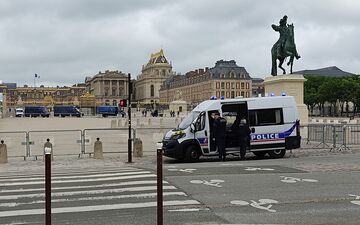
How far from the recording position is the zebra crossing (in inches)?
394

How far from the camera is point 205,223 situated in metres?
8.52

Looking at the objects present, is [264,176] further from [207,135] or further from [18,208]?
[18,208]

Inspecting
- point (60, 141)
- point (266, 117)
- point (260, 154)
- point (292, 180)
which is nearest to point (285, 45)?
point (260, 154)

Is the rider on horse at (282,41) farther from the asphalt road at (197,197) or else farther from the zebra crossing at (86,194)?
the zebra crossing at (86,194)

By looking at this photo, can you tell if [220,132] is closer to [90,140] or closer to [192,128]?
[192,128]

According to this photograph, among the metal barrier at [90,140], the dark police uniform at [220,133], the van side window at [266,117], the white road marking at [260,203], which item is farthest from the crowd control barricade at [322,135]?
the white road marking at [260,203]

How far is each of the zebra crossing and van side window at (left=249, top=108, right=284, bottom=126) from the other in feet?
22.9

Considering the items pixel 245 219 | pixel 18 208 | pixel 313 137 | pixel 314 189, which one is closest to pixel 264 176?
pixel 314 189

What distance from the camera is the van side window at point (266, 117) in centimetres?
2080

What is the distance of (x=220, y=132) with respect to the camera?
64.1ft

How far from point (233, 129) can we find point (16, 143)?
1020 cm

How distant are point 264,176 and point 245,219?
5.63 metres

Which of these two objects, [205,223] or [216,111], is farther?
[216,111]

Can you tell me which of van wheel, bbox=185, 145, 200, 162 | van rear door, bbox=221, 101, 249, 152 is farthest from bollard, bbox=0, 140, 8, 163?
van rear door, bbox=221, 101, 249, 152
